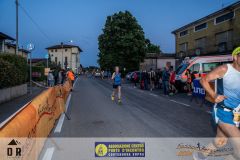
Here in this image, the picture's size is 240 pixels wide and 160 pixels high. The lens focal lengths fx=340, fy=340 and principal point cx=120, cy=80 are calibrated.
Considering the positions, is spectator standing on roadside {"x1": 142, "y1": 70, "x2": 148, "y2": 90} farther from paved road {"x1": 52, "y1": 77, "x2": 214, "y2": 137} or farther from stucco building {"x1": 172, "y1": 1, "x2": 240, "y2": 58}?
paved road {"x1": 52, "y1": 77, "x2": 214, "y2": 137}

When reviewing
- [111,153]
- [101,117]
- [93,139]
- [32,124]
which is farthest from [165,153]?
[101,117]

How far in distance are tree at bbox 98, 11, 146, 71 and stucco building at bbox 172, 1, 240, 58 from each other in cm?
862

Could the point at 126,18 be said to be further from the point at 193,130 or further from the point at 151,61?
the point at 193,130

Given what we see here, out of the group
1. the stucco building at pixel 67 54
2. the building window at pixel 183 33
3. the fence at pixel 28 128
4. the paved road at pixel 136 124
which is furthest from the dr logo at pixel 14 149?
the stucco building at pixel 67 54

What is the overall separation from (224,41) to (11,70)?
88.8 ft

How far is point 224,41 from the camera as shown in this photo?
3828cm

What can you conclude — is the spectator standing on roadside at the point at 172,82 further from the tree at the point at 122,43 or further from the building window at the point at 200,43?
the tree at the point at 122,43

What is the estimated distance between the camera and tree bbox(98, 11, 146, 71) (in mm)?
58688

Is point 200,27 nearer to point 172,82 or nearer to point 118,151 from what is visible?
point 172,82

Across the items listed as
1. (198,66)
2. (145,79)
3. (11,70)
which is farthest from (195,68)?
(11,70)

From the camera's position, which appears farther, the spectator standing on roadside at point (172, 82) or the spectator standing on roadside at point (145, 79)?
the spectator standing on roadside at point (145, 79)

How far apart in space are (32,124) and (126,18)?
56.9m

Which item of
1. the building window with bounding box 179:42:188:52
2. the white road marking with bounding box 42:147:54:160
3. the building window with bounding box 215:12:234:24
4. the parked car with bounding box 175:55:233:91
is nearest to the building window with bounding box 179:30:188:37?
the building window with bounding box 179:42:188:52

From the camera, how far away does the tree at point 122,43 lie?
2311 inches
